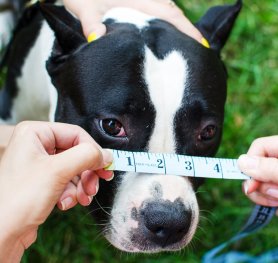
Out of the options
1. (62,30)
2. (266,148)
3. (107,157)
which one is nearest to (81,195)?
(107,157)

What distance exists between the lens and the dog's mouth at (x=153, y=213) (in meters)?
2.04

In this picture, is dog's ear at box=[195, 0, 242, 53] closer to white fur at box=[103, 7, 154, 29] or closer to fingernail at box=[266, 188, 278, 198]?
white fur at box=[103, 7, 154, 29]

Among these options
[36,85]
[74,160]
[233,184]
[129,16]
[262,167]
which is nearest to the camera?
[74,160]

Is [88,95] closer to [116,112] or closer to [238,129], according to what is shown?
[116,112]

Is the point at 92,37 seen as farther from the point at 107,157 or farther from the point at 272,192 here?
the point at 272,192

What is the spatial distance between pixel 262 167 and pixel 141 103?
1.59 ft

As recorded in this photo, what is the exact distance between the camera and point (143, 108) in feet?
7.07

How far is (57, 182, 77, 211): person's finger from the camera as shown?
185 centimetres

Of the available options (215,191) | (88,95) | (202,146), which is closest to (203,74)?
(202,146)

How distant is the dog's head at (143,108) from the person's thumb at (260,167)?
24 centimetres

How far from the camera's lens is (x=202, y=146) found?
2357 millimetres

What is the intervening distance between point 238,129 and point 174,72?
1.43 m

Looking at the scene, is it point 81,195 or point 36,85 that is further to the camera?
point 36,85

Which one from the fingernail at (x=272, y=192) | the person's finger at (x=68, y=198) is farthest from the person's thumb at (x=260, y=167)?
the person's finger at (x=68, y=198)
